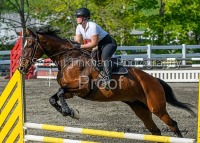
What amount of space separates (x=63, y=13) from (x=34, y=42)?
21.5m

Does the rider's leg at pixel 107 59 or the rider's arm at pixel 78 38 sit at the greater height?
the rider's arm at pixel 78 38

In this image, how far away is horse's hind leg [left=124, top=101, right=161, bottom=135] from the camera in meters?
8.49

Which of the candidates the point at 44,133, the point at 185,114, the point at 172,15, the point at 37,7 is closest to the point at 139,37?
the point at 172,15

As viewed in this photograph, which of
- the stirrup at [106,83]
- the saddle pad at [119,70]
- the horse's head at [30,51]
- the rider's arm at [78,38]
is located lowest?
the stirrup at [106,83]

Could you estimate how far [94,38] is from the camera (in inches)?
322

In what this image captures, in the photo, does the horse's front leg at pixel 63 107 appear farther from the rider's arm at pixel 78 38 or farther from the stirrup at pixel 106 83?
the rider's arm at pixel 78 38

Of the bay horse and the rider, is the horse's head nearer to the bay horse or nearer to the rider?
the bay horse

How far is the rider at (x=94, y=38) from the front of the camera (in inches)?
323

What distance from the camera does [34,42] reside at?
827 centimetres

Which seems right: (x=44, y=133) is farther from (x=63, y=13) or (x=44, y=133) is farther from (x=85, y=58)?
(x=63, y=13)

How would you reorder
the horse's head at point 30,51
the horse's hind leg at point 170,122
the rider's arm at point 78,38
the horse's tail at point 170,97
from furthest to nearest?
the horse's tail at point 170,97, the rider's arm at point 78,38, the horse's hind leg at point 170,122, the horse's head at point 30,51

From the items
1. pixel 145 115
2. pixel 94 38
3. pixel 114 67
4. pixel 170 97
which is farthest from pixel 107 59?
pixel 170 97

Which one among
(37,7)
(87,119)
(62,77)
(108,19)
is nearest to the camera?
(62,77)

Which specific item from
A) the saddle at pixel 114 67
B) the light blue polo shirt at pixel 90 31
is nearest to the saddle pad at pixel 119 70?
the saddle at pixel 114 67
